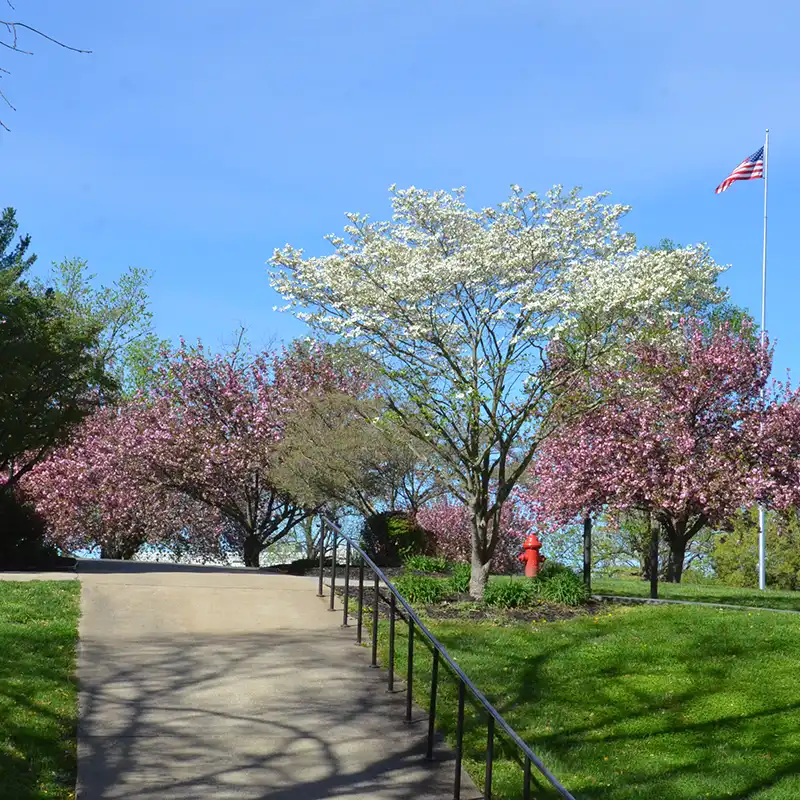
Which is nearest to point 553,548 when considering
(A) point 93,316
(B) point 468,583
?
(A) point 93,316

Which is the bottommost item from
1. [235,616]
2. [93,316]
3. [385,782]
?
[385,782]

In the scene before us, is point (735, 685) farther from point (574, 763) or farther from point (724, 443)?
point (724, 443)

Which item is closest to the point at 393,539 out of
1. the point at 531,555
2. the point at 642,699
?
the point at 531,555

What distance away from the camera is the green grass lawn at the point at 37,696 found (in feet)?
21.6

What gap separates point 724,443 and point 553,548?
1979 centimetres

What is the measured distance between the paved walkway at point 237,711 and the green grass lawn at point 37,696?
4.7 inches

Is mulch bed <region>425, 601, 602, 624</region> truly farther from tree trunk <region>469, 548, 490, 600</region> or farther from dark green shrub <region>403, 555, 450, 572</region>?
dark green shrub <region>403, 555, 450, 572</region>

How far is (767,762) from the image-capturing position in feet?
25.0

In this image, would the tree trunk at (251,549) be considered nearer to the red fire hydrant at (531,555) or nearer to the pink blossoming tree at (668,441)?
the pink blossoming tree at (668,441)

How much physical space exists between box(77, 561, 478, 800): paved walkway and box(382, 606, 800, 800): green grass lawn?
0.58 m

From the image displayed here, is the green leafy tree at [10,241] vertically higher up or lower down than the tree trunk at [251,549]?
higher up

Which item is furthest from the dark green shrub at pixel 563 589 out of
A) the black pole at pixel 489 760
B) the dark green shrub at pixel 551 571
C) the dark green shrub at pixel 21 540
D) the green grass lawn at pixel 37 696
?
the dark green shrub at pixel 21 540

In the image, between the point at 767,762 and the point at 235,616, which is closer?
the point at 767,762

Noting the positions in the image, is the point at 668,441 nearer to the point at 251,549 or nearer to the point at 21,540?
the point at 21,540
